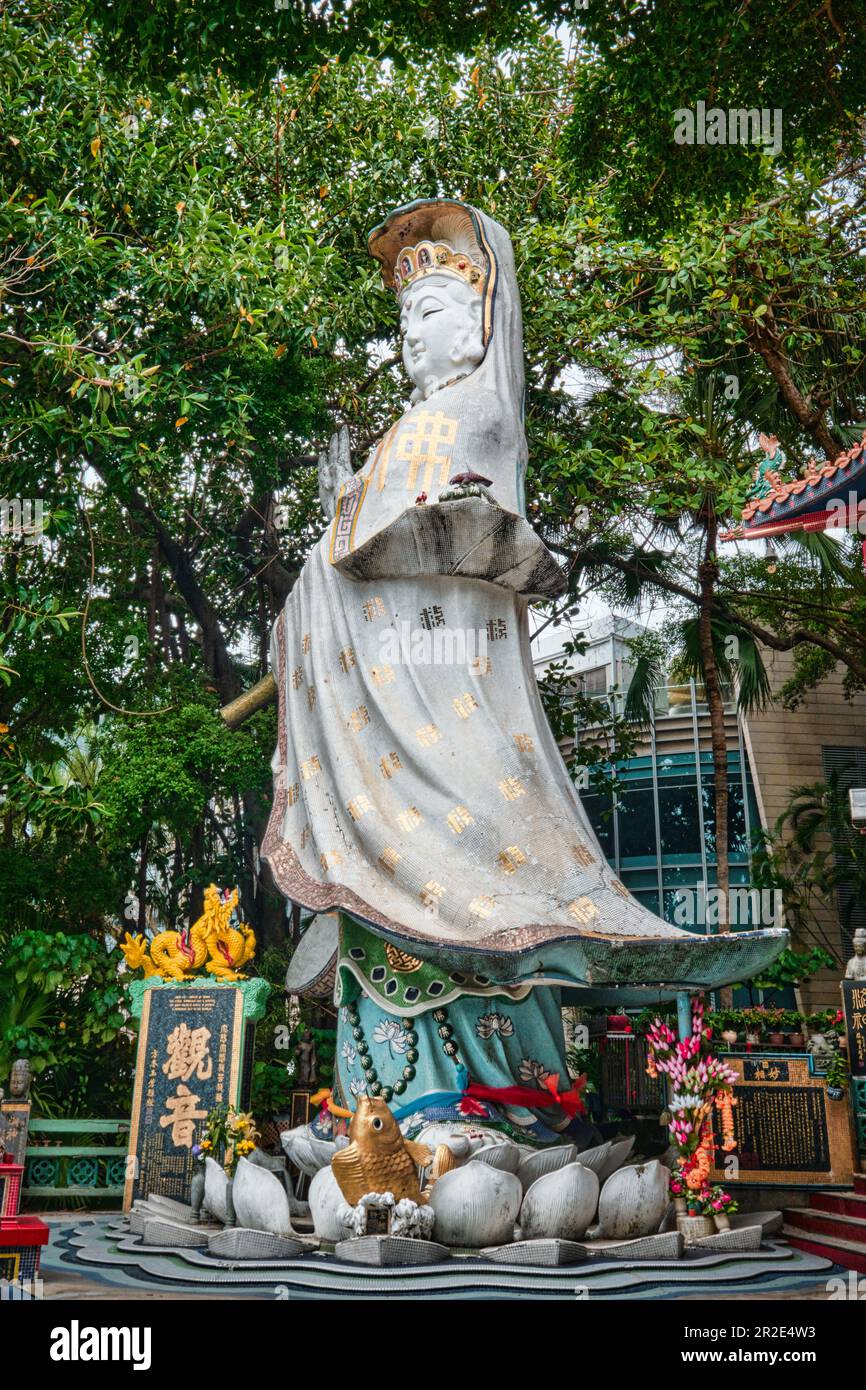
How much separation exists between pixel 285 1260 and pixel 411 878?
2.46m

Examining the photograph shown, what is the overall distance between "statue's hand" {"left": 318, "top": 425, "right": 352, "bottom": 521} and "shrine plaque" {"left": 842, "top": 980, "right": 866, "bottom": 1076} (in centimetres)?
484

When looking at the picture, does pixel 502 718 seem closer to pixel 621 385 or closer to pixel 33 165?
pixel 621 385

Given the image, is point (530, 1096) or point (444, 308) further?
point (444, 308)

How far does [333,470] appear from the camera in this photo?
954 cm

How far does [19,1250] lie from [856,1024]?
17.7 ft

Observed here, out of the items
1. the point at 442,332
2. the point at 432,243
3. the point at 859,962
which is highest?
the point at 432,243

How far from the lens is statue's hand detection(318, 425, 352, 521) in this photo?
9.46 m

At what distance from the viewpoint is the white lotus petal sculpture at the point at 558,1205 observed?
601 cm

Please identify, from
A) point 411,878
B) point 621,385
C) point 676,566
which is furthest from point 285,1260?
point 676,566

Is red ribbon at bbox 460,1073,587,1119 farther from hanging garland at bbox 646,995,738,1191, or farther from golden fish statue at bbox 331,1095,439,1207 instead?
golden fish statue at bbox 331,1095,439,1207

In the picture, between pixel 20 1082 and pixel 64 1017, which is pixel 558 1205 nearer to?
pixel 20 1082

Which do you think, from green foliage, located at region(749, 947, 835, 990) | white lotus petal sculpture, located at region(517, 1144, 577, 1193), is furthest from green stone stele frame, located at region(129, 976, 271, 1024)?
green foliage, located at region(749, 947, 835, 990)

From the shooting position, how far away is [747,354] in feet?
41.6

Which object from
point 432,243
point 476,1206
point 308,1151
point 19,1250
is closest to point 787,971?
point 308,1151
